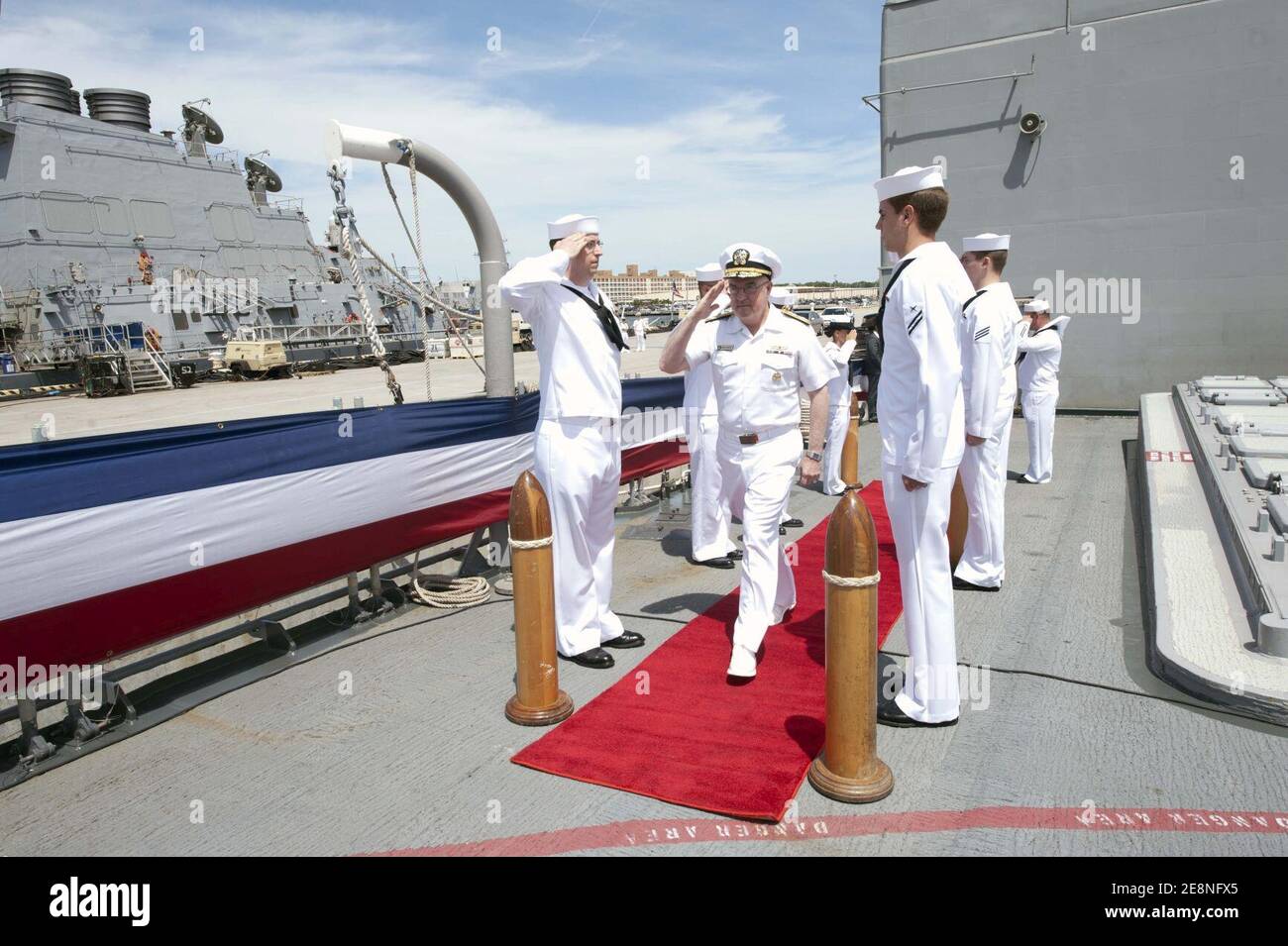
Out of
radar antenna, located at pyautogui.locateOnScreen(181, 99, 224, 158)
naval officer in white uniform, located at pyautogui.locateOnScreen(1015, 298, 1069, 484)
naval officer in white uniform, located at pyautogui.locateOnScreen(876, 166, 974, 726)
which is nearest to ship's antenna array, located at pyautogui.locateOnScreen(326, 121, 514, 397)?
naval officer in white uniform, located at pyautogui.locateOnScreen(876, 166, 974, 726)

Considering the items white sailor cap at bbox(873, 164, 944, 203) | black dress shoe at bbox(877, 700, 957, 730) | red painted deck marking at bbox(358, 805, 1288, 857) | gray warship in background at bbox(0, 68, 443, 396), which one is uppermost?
gray warship in background at bbox(0, 68, 443, 396)

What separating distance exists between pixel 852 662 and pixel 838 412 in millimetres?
5505

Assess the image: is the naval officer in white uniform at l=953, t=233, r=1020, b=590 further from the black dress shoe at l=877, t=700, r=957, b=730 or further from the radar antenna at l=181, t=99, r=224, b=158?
the radar antenna at l=181, t=99, r=224, b=158

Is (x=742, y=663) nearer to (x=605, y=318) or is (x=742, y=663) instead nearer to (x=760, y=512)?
(x=760, y=512)

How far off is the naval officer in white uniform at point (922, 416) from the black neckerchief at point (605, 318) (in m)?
1.44

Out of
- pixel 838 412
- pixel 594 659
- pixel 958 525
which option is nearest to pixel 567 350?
pixel 594 659

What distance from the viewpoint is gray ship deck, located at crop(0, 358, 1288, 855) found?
2.67 m

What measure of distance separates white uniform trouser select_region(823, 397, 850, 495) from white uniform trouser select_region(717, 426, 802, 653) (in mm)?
4101

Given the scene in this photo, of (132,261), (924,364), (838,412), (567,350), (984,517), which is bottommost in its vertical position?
(984,517)

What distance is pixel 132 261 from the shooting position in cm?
2816

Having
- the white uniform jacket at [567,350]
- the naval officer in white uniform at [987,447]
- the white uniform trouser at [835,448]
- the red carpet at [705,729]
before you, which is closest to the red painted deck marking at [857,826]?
the red carpet at [705,729]

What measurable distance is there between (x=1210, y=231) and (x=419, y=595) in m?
11.6

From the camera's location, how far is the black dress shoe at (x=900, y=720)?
11.1ft

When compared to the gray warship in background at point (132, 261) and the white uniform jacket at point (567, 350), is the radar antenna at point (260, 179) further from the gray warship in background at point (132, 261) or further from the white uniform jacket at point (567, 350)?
the white uniform jacket at point (567, 350)
